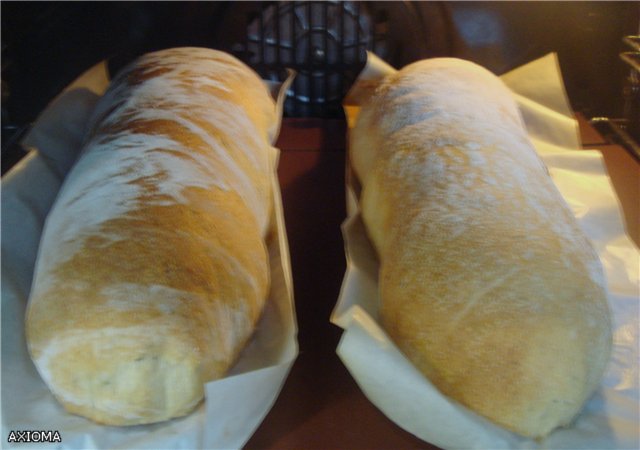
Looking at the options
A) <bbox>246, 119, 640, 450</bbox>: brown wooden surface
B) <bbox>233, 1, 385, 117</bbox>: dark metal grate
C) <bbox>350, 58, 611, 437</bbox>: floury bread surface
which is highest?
<bbox>233, 1, 385, 117</bbox>: dark metal grate

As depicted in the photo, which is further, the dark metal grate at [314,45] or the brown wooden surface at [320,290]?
the dark metal grate at [314,45]

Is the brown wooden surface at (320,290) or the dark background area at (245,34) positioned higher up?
the dark background area at (245,34)

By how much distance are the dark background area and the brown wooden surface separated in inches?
6.1

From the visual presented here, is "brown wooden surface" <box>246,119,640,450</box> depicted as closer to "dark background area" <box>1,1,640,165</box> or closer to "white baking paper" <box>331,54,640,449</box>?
"white baking paper" <box>331,54,640,449</box>

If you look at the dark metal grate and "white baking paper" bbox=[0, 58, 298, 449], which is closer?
"white baking paper" bbox=[0, 58, 298, 449]

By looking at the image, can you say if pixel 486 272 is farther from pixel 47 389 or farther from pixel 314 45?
pixel 314 45

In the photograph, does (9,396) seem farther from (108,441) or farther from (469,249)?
(469,249)

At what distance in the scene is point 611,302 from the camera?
30.0 inches

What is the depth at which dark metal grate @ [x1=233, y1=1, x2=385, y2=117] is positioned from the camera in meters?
1.05

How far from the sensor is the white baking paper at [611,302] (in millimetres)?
587

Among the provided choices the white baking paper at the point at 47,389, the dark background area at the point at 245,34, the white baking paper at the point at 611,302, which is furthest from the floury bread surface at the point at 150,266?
the dark background area at the point at 245,34

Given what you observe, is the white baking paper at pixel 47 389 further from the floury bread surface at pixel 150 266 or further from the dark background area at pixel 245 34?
the dark background area at pixel 245 34

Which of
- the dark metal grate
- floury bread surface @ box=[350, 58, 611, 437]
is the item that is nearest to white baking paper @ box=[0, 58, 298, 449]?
floury bread surface @ box=[350, 58, 611, 437]

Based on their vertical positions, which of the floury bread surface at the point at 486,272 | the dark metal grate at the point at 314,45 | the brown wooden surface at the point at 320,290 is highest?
the dark metal grate at the point at 314,45
